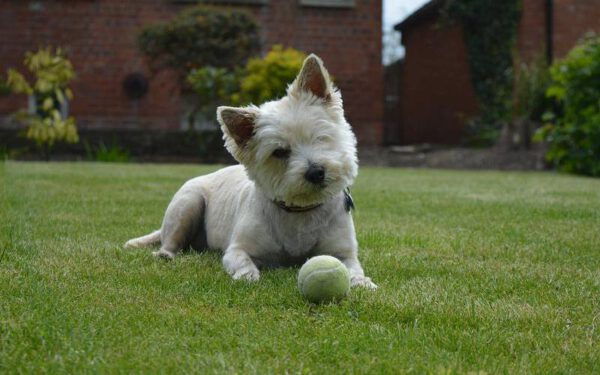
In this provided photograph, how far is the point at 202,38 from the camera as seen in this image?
15.3 m

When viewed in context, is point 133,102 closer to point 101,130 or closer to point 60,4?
point 101,130

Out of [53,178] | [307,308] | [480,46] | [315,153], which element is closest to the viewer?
[307,308]

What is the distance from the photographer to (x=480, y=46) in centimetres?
1834

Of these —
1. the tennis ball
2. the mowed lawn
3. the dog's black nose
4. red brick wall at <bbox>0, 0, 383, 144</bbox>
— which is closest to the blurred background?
red brick wall at <bbox>0, 0, 383, 144</bbox>

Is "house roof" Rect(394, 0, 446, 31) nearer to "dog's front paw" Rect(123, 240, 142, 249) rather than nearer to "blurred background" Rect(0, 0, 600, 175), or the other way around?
"blurred background" Rect(0, 0, 600, 175)

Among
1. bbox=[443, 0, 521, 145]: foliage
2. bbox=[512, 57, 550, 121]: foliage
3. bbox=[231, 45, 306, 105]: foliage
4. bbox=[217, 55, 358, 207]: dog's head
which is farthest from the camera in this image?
bbox=[443, 0, 521, 145]: foliage

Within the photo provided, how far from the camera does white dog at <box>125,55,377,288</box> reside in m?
4.07

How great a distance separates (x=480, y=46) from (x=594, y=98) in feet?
17.6

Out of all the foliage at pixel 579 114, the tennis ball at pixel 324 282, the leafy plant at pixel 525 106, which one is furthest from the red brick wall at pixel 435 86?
the tennis ball at pixel 324 282

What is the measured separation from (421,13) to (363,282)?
18281 millimetres

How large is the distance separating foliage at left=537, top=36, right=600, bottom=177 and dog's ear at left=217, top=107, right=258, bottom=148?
10.1m

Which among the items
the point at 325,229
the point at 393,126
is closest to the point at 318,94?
the point at 325,229

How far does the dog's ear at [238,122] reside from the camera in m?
4.18

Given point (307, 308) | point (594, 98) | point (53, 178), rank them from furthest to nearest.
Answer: point (594, 98), point (53, 178), point (307, 308)
